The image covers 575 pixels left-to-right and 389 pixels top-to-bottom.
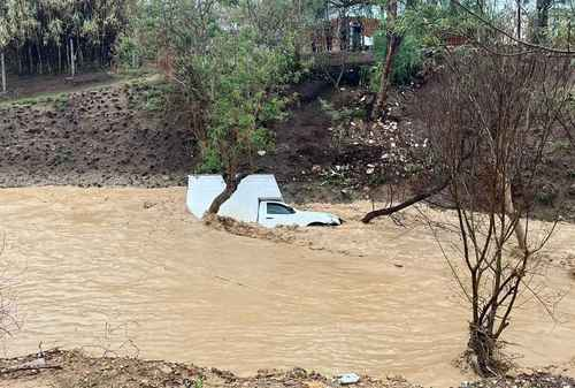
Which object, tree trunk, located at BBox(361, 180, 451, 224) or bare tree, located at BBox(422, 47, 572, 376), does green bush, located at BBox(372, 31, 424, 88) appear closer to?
tree trunk, located at BBox(361, 180, 451, 224)

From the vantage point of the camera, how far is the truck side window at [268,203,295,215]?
1555 cm

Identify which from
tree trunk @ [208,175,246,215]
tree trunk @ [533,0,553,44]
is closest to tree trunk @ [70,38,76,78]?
tree trunk @ [208,175,246,215]

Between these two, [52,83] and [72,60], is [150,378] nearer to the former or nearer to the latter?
[52,83]

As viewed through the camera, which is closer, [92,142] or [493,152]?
[493,152]

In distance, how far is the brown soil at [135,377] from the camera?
15.6 ft

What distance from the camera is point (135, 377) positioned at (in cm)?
499

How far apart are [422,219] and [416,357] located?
9.57 metres

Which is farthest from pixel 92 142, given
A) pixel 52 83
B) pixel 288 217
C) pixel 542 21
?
pixel 542 21

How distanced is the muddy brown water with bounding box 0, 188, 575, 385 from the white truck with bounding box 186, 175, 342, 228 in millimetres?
652

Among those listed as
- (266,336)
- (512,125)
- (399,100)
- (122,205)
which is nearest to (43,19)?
(122,205)

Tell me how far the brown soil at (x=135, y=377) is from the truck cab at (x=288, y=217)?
9.66 metres

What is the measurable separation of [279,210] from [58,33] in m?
17.9

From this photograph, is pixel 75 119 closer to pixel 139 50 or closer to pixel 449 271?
pixel 139 50

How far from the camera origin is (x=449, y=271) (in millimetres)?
12180
